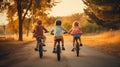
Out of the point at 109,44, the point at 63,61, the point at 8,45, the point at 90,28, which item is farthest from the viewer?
the point at 90,28

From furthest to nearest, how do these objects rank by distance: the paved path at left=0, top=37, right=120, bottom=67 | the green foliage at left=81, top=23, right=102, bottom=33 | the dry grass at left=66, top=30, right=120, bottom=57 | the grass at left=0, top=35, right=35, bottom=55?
the green foliage at left=81, top=23, right=102, bottom=33, the grass at left=0, top=35, right=35, bottom=55, the dry grass at left=66, top=30, right=120, bottom=57, the paved path at left=0, top=37, right=120, bottom=67

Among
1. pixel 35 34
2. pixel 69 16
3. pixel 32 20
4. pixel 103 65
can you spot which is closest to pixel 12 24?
pixel 32 20

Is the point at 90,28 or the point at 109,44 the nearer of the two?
the point at 109,44

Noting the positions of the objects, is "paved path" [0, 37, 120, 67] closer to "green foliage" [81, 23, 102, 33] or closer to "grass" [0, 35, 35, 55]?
→ "grass" [0, 35, 35, 55]

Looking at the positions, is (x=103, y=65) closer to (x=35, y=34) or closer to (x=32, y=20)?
(x=35, y=34)

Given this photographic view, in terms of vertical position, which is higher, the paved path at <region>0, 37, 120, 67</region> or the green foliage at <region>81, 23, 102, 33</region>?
the green foliage at <region>81, 23, 102, 33</region>

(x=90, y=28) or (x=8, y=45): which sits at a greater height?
(x=90, y=28)

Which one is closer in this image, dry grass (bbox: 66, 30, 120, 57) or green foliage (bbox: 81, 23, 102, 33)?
dry grass (bbox: 66, 30, 120, 57)

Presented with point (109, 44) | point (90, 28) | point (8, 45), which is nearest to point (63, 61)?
point (8, 45)

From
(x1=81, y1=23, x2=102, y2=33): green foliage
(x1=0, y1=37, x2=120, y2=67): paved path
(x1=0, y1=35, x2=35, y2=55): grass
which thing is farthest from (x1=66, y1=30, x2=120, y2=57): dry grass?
(x1=81, y1=23, x2=102, y2=33): green foliage

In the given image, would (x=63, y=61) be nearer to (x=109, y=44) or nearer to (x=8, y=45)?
(x=8, y=45)

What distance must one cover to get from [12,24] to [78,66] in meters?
40.6

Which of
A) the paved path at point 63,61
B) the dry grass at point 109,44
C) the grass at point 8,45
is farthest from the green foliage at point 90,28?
the paved path at point 63,61

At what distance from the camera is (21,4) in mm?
44125
